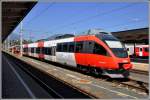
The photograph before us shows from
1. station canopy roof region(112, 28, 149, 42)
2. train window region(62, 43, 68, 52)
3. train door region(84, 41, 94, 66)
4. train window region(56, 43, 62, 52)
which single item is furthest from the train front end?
station canopy roof region(112, 28, 149, 42)

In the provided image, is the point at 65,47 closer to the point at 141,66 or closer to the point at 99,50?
the point at 141,66

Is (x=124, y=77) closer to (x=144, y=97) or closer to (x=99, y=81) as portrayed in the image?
(x=99, y=81)

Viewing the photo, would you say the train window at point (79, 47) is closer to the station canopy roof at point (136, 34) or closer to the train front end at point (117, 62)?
the train front end at point (117, 62)

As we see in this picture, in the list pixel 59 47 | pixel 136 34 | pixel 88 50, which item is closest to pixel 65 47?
pixel 59 47

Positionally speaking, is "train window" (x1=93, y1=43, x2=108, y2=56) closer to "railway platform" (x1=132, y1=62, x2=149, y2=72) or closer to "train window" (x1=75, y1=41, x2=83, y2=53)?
"train window" (x1=75, y1=41, x2=83, y2=53)

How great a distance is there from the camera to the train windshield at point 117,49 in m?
22.0

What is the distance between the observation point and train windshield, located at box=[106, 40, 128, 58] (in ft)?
72.1

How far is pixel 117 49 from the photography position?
22.3 metres

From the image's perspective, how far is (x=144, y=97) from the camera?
50.3ft

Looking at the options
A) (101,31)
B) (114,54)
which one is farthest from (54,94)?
(101,31)

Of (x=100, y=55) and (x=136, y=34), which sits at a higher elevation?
(x=136, y=34)

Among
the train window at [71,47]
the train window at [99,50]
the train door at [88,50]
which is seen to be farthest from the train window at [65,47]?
the train window at [99,50]

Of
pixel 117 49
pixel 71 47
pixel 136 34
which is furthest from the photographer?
pixel 136 34

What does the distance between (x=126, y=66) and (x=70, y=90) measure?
562 centimetres
